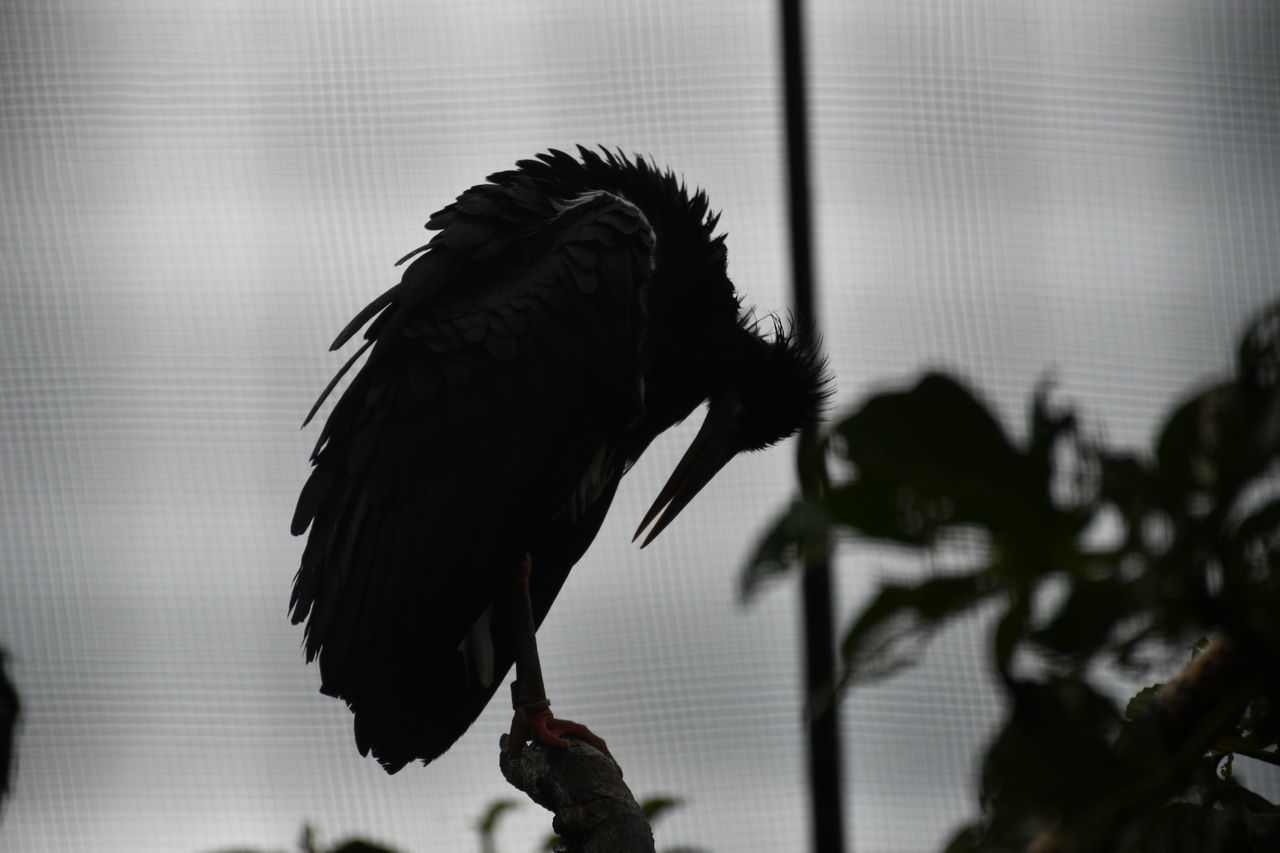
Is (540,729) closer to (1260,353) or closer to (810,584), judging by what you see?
(810,584)

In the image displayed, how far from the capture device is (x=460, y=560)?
7.76 ft

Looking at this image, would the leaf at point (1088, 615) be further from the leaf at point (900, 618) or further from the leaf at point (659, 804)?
the leaf at point (659, 804)

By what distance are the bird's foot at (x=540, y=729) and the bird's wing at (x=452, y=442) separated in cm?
20

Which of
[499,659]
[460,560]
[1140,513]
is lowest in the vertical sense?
[499,659]

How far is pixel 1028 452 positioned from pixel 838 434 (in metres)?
0.10

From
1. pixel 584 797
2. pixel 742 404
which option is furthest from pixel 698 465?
pixel 584 797

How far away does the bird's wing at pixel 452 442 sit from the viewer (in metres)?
2.34

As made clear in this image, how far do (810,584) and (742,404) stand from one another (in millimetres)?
655

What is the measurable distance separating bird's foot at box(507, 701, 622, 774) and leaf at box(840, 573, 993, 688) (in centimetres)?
163

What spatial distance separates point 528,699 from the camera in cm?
237

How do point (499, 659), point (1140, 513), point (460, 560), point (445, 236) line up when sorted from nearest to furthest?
point (1140, 513), point (460, 560), point (445, 236), point (499, 659)

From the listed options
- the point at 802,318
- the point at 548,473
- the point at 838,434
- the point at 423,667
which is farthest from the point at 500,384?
the point at 838,434

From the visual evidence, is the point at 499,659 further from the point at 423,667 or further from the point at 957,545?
the point at 957,545

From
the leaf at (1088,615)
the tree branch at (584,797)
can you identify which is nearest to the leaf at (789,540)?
the leaf at (1088,615)
